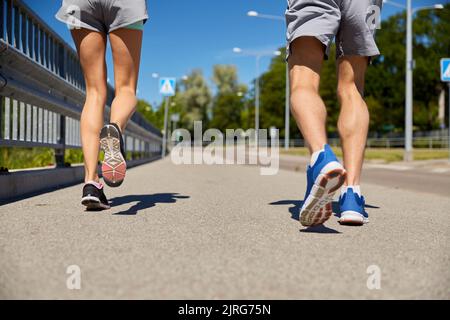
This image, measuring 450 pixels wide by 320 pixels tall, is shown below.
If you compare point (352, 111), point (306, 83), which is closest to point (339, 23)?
point (306, 83)

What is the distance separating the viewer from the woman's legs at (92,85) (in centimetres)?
381

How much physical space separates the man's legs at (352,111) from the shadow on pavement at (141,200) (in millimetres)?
1474

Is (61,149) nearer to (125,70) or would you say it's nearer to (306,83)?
(125,70)

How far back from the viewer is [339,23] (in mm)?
3445

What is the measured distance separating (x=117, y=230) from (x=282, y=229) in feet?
2.93

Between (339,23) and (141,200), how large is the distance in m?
2.16

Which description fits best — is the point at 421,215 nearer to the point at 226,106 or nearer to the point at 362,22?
the point at 362,22

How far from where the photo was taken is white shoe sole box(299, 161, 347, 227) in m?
2.70

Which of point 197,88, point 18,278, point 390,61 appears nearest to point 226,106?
point 197,88

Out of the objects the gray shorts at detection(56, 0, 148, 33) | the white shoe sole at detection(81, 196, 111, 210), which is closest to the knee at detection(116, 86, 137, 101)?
the gray shorts at detection(56, 0, 148, 33)

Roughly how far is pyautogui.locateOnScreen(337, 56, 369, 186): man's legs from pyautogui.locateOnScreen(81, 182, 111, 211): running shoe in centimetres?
163

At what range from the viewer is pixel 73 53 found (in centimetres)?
764

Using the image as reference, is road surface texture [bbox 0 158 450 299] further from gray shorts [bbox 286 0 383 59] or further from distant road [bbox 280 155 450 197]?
distant road [bbox 280 155 450 197]

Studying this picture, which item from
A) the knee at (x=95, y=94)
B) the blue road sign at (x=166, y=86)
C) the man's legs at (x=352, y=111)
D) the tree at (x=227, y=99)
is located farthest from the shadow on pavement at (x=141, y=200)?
the tree at (x=227, y=99)
